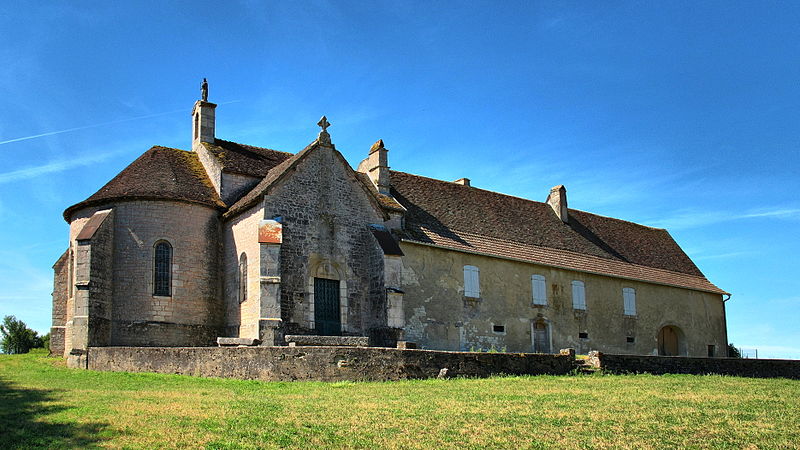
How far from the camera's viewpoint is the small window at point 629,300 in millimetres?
34938

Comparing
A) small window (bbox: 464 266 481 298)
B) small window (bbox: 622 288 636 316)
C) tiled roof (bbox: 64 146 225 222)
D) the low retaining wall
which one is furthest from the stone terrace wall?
tiled roof (bbox: 64 146 225 222)

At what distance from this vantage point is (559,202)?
37594 mm

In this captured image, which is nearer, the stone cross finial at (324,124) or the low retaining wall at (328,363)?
the low retaining wall at (328,363)

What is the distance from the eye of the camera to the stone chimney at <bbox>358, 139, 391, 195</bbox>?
29641mm

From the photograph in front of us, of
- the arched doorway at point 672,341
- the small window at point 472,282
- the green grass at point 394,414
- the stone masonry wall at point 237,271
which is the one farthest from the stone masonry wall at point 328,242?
the arched doorway at point 672,341

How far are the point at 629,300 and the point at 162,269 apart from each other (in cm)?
2160

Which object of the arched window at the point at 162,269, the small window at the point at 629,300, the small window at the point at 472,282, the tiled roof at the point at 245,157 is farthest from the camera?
the small window at the point at 629,300

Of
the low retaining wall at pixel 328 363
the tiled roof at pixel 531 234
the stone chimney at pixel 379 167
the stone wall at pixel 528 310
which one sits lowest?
the low retaining wall at pixel 328 363

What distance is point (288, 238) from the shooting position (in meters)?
24.2

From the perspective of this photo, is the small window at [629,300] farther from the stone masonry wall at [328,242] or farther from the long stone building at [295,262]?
the stone masonry wall at [328,242]

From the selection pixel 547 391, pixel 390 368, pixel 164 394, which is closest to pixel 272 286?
pixel 390 368

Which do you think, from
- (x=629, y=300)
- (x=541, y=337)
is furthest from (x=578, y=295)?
(x=629, y=300)

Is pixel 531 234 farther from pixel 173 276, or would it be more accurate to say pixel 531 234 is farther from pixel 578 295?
pixel 173 276

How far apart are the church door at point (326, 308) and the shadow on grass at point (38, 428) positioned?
11.5m
